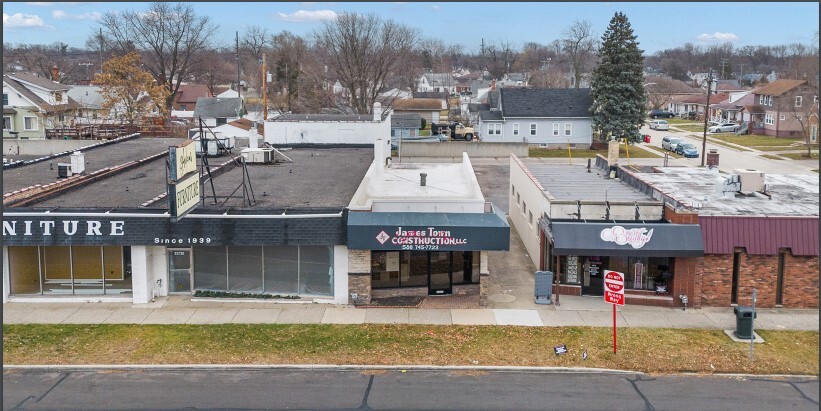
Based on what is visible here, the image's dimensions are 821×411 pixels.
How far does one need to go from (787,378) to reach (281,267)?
14442 mm

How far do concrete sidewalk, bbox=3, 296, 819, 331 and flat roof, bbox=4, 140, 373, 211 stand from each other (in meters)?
3.20

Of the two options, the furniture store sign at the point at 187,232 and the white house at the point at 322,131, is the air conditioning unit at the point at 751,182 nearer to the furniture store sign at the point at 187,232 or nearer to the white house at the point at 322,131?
the furniture store sign at the point at 187,232

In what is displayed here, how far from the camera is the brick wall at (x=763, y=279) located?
22828 millimetres

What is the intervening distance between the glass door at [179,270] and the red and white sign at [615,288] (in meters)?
12.9

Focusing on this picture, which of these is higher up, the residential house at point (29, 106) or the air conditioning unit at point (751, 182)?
the residential house at point (29, 106)

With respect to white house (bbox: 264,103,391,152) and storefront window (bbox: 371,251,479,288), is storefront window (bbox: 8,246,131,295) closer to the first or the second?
storefront window (bbox: 371,251,479,288)

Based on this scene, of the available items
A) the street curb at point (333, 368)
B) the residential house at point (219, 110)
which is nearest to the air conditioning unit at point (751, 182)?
the street curb at point (333, 368)

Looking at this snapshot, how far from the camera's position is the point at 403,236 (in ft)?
73.5

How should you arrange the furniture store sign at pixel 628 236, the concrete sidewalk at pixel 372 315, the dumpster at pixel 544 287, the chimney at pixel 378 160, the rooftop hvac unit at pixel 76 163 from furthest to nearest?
1. the rooftop hvac unit at pixel 76 163
2. the chimney at pixel 378 160
3. the dumpster at pixel 544 287
4. the furniture store sign at pixel 628 236
5. the concrete sidewalk at pixel 372 315

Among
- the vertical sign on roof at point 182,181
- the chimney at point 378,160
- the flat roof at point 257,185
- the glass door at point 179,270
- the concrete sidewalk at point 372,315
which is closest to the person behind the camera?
the vertical sign on roof at point 182,181

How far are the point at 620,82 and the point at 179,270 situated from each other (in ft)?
166

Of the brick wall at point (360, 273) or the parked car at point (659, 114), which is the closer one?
the brick wall at point (360, 273)

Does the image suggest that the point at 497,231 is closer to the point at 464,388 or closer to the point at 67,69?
the point at 464,388

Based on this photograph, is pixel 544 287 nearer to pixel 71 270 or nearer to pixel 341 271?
pixel 341 271
